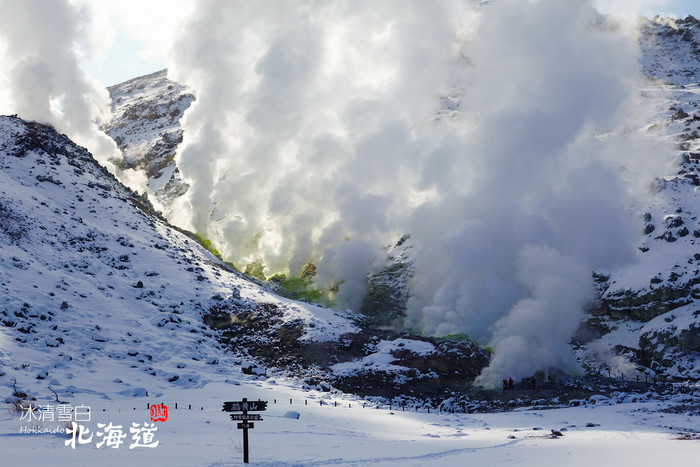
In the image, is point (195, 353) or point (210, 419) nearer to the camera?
point (210, 419)

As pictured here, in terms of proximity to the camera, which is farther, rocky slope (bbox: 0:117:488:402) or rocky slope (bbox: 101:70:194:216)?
rocky slope (bbox: 101:70:194:216)

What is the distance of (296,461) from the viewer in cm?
1675

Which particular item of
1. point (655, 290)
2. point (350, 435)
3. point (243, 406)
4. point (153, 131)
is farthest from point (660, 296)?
point (153, 131)

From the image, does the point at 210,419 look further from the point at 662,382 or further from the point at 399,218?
the point at 399,218

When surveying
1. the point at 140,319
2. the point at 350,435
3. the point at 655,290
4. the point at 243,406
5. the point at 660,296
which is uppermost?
the point at 655,290

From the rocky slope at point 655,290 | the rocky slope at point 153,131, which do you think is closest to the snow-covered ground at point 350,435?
the rocky slope at point 655,290

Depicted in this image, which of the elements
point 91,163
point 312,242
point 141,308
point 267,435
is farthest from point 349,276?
point 267,435

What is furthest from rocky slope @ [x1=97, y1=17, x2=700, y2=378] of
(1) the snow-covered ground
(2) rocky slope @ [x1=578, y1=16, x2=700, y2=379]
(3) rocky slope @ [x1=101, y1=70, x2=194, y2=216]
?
(3) rocky slope @ [x1=101, y1=70, x2=194, y2=216]

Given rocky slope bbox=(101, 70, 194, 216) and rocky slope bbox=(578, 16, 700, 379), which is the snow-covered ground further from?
rocky slope bbox=(101, 70, 194, 216)

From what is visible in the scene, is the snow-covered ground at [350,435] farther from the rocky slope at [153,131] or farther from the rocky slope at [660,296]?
the rocky slope at [153,131]

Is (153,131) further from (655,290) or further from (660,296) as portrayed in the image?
(660,296)

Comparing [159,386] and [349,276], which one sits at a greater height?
[349,276]

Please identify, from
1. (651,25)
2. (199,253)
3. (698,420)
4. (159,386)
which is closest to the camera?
(698,420)

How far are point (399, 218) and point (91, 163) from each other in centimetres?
4255
